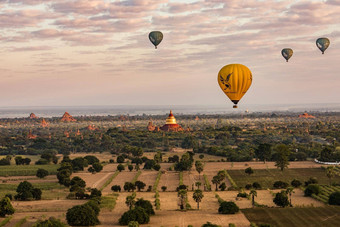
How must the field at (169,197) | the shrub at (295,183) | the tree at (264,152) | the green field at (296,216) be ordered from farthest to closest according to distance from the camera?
the tree at (264,152), the shrub at (295,183), the field at (169,197), the green field at (296,216)

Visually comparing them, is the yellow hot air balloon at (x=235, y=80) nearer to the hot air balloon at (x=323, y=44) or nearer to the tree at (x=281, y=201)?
the tree at (x=281, y=201)

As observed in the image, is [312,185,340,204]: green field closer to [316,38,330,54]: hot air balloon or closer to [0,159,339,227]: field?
[0,159,339,227]: field

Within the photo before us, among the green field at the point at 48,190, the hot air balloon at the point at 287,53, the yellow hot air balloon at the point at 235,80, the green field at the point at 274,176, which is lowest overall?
the green field at the point at 48,190

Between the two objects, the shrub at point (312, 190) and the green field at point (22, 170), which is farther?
the green field at point (22, 170)

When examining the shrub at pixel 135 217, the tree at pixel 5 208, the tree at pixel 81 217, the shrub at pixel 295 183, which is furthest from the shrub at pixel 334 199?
the tree at pixel 5 208

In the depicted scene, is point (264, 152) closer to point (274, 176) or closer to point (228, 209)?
point (274, 176)

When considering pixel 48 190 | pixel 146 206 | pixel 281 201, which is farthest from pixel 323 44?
pixel 48 190

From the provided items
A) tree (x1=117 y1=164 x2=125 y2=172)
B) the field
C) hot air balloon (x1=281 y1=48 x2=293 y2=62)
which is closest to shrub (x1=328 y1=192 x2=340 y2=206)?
the field
